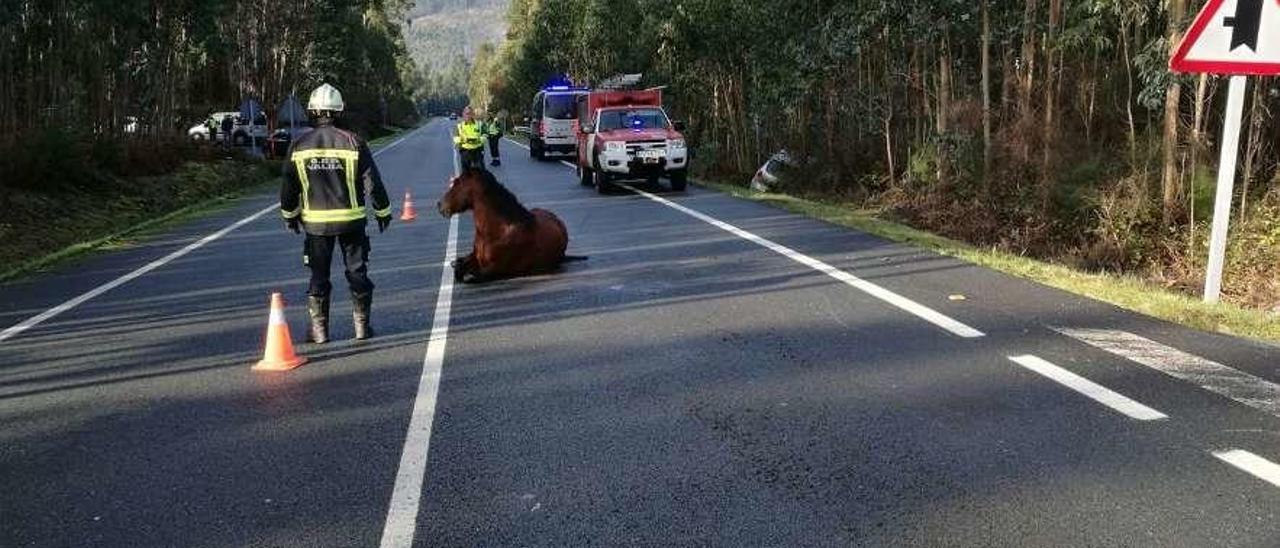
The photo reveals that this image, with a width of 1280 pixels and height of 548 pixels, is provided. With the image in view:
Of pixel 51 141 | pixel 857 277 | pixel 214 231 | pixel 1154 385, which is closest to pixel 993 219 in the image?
pixel 857 277

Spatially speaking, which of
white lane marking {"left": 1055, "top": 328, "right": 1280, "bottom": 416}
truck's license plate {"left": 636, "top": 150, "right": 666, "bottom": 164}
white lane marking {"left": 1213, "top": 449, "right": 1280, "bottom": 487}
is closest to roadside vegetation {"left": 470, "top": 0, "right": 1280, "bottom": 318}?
truck's license plate {"left": 636, "top": 150, "right": 666, "bottom": 164}

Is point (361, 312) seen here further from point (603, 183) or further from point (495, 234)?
point (603, 183)

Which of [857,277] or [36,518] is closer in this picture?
[36,518]

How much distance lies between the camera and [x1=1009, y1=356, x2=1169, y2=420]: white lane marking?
202 inches

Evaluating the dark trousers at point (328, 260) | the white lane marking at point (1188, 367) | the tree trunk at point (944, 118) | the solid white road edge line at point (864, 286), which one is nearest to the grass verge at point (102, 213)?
the dark trousers at point (328, 260)

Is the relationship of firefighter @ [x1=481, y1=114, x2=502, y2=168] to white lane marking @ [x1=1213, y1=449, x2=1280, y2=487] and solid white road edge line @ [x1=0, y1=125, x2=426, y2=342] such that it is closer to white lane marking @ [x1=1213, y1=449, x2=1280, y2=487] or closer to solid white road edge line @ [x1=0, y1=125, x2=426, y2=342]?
solid white road edge line @ [x1=0, y1=125, x2=426, y2=342]

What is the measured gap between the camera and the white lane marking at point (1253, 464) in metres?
4.23

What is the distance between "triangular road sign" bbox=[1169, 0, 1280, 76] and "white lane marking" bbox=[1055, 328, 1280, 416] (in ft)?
7.35

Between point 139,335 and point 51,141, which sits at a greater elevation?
point 51,141

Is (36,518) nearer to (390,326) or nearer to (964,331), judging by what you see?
(390,326)

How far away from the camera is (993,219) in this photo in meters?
15.7

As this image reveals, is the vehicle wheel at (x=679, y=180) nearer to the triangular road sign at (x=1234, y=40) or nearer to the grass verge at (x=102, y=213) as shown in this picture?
the grass verge at (x=102, y=213)

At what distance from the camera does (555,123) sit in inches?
1437

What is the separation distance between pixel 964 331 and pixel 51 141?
17.6 meters
